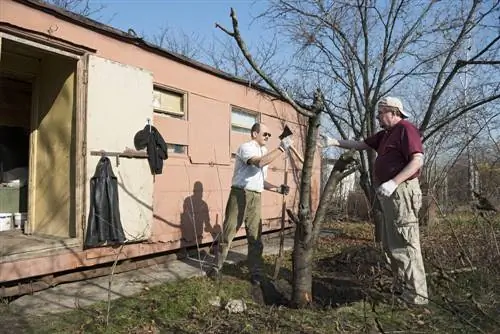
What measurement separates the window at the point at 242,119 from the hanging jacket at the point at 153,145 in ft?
7.42

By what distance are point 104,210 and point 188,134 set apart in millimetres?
2004

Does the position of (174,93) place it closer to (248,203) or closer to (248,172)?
(248,172)

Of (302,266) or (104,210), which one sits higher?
(104,210)

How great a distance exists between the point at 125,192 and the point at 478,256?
4.26 meters

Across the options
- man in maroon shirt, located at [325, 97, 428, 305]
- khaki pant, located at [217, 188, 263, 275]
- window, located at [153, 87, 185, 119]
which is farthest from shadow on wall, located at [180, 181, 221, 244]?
man in maroon shirt, located at [325, 97, 428, 305]

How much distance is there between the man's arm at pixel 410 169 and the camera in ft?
13.7

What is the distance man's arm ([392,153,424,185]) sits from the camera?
417 cm

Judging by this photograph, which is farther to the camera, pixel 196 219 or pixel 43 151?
pixel 196 219

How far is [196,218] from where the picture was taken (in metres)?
7.20

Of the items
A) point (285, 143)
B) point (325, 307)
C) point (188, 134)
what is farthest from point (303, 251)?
point (188, 134)

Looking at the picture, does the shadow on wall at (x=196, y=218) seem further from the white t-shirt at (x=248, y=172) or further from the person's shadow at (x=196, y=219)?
the white t-shirt at (x=248, y=172)

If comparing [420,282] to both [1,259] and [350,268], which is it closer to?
[350,268]

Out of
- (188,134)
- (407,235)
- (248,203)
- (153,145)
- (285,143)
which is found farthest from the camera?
(188,134)

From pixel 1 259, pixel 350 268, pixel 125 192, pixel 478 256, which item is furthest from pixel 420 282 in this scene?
pixel 1 259
